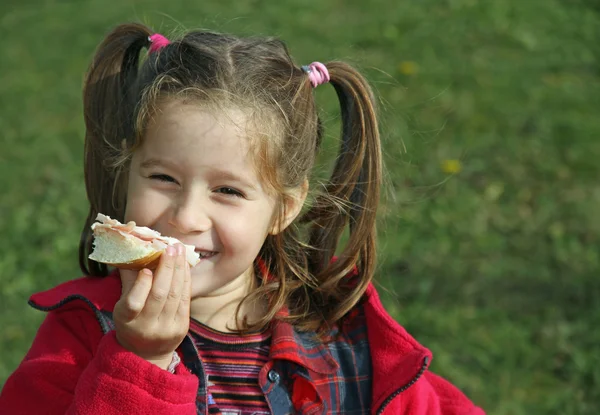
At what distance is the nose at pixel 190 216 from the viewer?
214cm

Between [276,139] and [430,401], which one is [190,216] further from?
[430,401]

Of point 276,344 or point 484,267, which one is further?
point 484,267

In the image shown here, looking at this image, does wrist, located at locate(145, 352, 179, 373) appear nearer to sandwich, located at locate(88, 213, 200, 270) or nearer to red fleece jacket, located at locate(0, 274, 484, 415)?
red fleece jacket, located at locate(0, 274, 484, 415)

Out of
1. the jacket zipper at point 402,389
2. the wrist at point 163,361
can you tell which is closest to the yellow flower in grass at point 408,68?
the jacket zipper at point 402,389

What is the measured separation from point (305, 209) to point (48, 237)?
1991 millimetres

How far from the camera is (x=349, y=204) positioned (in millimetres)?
2719

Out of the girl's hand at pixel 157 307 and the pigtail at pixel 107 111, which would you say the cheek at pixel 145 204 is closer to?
the girl's hand at pixel 157 307

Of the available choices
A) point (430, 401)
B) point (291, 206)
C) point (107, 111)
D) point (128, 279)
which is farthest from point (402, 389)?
point (107, 111)

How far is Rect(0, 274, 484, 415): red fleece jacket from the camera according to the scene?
204 centimetres

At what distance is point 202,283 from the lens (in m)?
2.24

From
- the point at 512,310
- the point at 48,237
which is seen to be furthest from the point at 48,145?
the point at 512,310

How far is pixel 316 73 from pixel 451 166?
99.2 inches

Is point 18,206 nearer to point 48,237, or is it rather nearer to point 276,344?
point 48,237

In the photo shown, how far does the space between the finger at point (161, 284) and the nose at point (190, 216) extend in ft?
0.42
